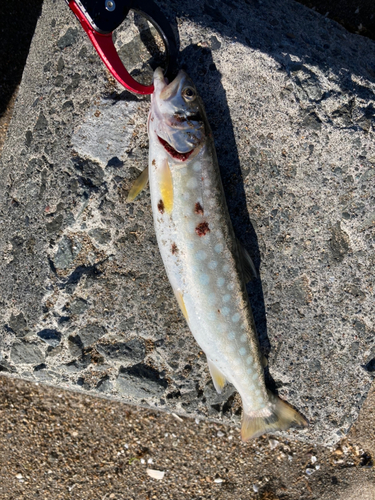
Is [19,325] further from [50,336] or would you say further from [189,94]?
[189,94]

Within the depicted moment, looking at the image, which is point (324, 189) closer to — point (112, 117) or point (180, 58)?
point (180, 58)

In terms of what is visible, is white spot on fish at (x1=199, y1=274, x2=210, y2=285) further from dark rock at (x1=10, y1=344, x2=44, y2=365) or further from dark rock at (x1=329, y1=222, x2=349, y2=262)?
dark rock at (x1=10, y1=344, x2=44, y2=365)

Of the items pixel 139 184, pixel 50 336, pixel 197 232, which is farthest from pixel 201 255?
pixel 50 336

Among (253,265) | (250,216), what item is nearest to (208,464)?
(253,265)

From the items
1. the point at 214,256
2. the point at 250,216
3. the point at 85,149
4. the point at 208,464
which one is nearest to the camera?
the point at 214,256

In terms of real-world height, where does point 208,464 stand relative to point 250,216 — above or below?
below

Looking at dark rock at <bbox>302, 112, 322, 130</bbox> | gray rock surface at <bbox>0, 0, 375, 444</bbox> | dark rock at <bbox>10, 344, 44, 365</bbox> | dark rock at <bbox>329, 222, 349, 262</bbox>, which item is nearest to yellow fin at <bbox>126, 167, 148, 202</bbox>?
gray rock surface at <bbox>0, 0, 375, 444</bbox>
